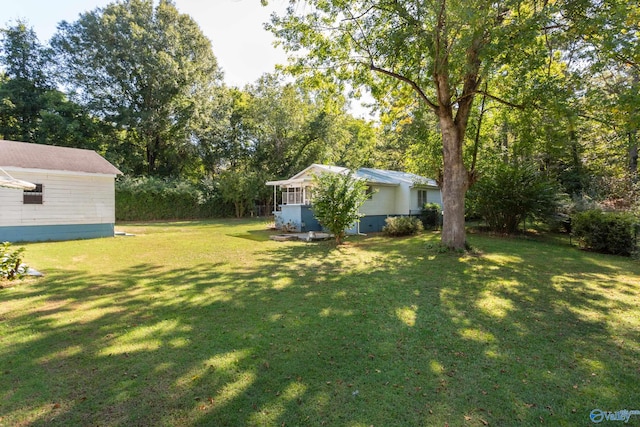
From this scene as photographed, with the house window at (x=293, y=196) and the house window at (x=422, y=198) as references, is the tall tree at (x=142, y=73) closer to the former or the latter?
the house window at (x=293, y=196)

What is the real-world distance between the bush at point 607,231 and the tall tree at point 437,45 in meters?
4.78

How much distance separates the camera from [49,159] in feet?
40.4

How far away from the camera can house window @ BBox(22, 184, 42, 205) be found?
37.1 ft

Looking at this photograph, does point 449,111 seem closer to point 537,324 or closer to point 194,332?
point 537,324

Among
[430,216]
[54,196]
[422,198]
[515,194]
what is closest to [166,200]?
[54,196]

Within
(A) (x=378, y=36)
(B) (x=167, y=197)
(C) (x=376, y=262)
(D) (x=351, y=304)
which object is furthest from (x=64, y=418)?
(B) (x=167, y=197)

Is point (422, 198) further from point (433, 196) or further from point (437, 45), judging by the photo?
point (437, 45)

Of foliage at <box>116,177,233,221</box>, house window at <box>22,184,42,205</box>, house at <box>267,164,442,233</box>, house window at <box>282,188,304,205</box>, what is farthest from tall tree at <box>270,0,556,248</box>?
foliage at <box>116,177,233,221</box>

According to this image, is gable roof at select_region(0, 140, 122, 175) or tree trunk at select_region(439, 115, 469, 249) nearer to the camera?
tree trunk at select_region(439, 115, 469, 249)

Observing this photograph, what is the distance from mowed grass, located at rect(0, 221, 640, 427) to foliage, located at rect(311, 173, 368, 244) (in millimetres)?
4000

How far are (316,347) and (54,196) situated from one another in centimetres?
1314

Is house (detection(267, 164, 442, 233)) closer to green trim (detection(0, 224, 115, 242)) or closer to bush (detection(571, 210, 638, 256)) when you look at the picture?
bush (detection(571, 210, 638, 256))

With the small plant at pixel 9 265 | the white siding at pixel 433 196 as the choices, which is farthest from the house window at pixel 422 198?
the small plant at pixel 9 265

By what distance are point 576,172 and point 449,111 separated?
12.3 metres
